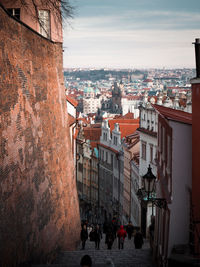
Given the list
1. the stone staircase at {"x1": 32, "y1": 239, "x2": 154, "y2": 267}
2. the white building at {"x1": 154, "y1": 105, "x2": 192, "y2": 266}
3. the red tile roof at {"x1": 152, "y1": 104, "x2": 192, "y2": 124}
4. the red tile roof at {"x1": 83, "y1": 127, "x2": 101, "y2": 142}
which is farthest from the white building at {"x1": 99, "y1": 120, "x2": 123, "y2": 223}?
the white building at {"x1": 154, "y1": 105, "x2": 192, "y2": 266}

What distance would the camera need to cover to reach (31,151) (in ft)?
46.0

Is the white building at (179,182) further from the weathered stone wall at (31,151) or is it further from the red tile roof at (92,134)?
the red tile roof at (92,134)

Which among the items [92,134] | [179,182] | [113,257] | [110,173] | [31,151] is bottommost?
[110,173]

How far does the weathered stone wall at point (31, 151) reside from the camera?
36.8 ft

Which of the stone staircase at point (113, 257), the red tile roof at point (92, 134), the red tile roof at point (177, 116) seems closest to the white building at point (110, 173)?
the red tile roof at point (92, 134)

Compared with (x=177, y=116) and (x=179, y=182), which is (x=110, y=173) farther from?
(x=179, y=182)

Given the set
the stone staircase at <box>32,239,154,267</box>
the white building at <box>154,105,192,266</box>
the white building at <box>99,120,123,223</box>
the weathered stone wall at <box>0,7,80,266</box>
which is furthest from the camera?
the white building at <box>99,120,123,223</box>

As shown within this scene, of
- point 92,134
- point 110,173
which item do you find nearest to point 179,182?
point 110,173

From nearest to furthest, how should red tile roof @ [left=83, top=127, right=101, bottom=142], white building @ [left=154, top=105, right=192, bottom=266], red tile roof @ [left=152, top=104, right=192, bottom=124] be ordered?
white building @ [left=154, top=105, right=192, bottom=266], red tile roof @ [left=152, top=104, right=192, bottom=124], red tile roof @ [left=83, top=127, right=101, bottom=142]

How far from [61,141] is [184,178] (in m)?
8.54

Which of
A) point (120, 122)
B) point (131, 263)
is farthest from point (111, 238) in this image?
point (120, 122)

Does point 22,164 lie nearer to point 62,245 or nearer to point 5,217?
point 5,217

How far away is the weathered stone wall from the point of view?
11.2 meters

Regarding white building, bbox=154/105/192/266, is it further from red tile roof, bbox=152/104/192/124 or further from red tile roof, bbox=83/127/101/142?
red tile roof, bbox=83/127/101/142
